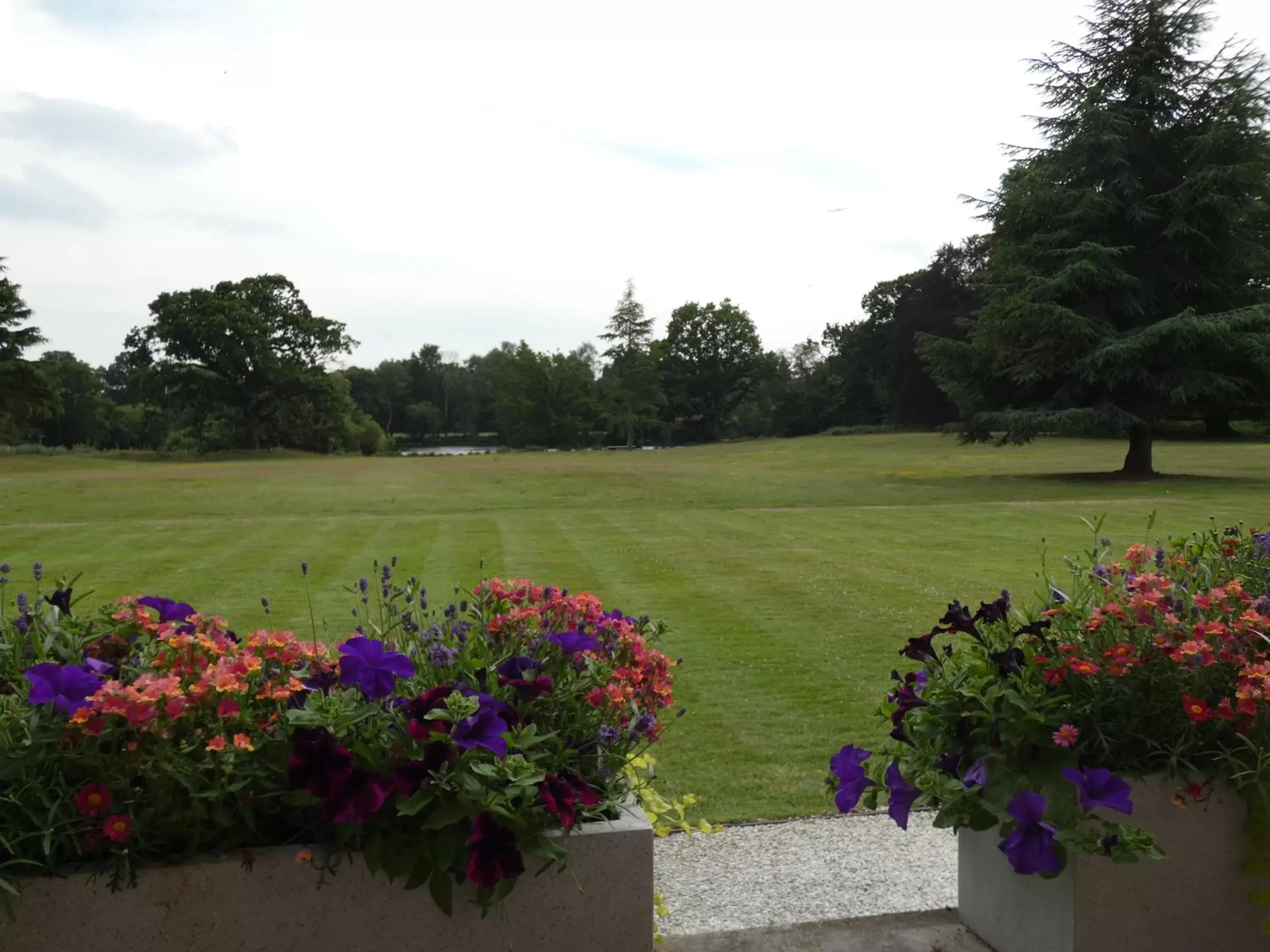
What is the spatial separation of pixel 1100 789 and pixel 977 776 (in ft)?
0.78

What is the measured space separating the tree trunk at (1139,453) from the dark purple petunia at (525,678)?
1070 inches

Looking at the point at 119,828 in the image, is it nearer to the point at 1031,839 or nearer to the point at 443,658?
the point at 443,658

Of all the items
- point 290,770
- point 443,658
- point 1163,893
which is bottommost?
point 1163,893

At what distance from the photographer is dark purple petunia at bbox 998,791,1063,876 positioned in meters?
2.03

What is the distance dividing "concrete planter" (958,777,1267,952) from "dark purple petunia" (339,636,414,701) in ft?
4.83

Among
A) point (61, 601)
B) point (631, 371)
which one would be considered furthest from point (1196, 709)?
point (631, 371)

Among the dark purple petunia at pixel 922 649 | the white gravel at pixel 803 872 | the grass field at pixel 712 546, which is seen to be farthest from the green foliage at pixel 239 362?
the dark purple petunia at pixel 922 649

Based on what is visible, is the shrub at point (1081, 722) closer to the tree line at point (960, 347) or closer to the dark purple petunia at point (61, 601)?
the dark purple petunia at point (61, 601)

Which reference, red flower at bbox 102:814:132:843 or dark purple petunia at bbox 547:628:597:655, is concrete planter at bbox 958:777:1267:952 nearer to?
dark purple petunia at bbox 547:628:597:655

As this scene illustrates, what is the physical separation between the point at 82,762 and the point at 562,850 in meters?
0.91

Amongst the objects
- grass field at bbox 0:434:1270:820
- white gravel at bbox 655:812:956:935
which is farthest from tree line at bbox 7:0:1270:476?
white gravel at bbox 655:812:956:935

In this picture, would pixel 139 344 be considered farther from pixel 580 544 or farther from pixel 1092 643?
pixel 1092 643

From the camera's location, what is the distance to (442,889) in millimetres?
1917

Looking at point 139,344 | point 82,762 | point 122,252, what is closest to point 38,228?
point 122,252
